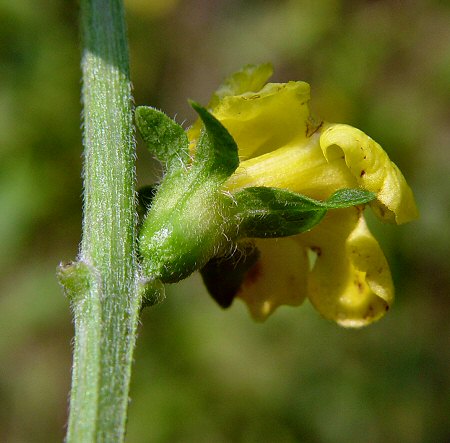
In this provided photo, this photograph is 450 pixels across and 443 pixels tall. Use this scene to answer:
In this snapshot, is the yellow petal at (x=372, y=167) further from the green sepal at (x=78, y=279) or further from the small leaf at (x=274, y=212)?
the green sepal at (x=78, y=279)

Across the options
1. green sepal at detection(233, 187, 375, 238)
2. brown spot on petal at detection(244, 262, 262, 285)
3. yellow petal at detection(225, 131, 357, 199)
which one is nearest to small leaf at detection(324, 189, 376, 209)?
green sepal at detection(233, 187, 375, 238)

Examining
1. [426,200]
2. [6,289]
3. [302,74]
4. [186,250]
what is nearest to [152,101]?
[302,74]

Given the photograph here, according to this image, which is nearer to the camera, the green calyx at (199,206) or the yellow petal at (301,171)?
the green calyx at (199,206)

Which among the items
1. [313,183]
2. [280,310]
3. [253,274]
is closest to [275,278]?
[253,274]

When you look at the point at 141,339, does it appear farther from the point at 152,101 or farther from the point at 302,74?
the point at 302,74

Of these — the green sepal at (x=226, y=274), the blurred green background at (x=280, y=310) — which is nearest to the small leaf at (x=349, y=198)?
the green sepal at (x=226, y=274)

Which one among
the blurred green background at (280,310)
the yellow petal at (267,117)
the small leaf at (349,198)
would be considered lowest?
the small leaf at (349,198)
